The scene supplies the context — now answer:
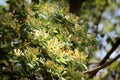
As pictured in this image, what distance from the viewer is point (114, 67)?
630 cm

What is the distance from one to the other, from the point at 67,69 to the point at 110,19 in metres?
7.89

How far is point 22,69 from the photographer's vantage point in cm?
351

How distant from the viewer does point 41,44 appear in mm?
3533

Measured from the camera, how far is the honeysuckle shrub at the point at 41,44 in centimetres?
338

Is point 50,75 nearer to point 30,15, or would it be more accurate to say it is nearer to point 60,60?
point 60,60

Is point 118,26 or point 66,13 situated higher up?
point 66,13

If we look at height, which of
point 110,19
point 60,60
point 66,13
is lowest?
point 110,19

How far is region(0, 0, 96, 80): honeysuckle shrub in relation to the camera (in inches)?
133

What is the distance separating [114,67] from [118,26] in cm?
317

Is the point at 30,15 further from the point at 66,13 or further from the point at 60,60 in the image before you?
the point at 60,60

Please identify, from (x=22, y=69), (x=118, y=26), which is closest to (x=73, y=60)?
(x=22, y=69)

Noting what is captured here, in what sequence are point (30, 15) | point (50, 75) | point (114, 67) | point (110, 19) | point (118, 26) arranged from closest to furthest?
point (50, 75) → point (30, 15) → point (114, 67) → point (118, 26) → point (110, 19)

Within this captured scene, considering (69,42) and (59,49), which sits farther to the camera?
(69,42)

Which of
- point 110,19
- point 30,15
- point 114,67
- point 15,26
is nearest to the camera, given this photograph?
point 15,26
